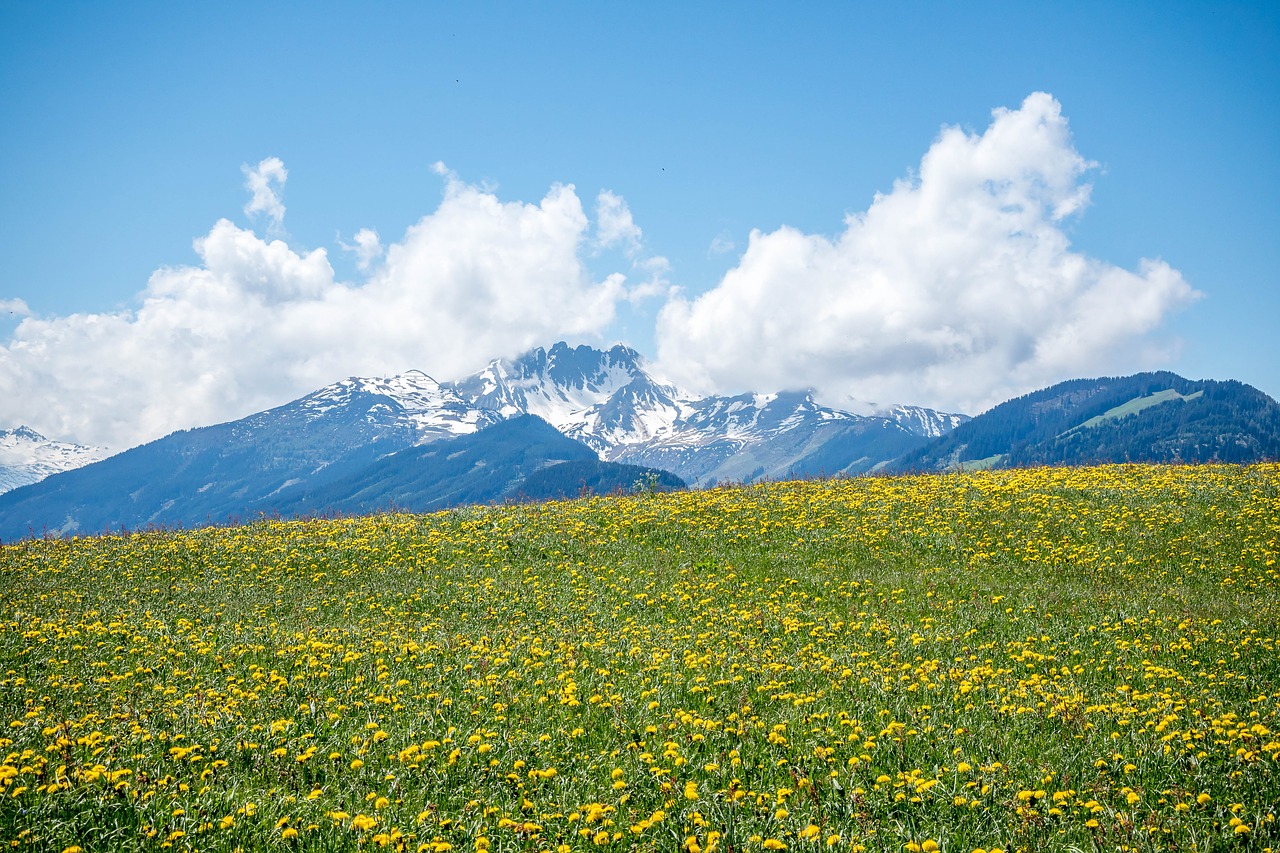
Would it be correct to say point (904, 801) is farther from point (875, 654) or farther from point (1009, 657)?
point (1009, 657)

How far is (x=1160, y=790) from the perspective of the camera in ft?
21.3

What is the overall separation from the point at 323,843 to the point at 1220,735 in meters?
9.15

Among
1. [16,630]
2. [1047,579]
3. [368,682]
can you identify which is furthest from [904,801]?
[16,630]

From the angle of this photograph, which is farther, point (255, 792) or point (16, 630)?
point (16, 630)

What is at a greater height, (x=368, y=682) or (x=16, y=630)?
(x=16, y=630)

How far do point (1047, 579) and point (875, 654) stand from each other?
24.0 feet

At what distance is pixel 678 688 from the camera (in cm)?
950

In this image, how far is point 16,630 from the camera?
12.5 metres

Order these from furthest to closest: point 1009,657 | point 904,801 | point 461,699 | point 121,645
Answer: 1. point 121,645
2. point 1009,657
3. point 461,699
4. point 904,801

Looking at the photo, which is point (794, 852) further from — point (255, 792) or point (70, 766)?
point (70, 766)

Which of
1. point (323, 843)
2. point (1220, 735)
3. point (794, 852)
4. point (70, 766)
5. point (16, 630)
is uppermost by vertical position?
point (16, 630)

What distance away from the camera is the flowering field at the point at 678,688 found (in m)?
5.93

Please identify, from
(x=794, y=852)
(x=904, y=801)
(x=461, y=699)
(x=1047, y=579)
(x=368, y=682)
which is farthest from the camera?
(x=1047, y=579)

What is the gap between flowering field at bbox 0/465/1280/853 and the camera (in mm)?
5926
